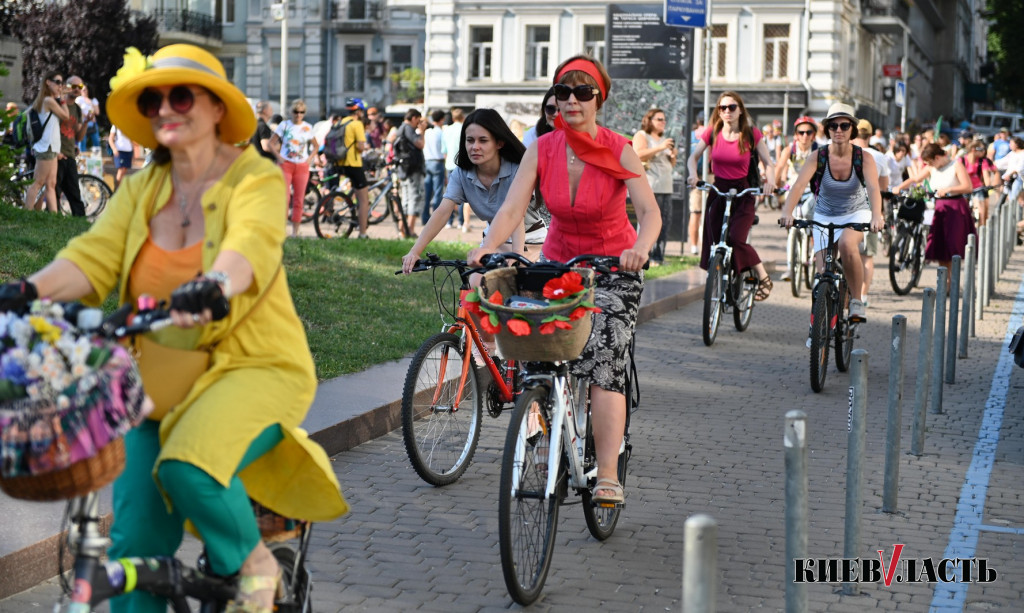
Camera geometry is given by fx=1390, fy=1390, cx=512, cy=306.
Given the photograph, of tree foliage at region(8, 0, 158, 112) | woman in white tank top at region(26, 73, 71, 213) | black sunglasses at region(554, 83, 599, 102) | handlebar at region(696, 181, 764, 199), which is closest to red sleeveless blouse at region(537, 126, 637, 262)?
black sunglasses at region(554, 83, 599, 102)

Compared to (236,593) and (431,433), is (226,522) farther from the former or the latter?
(431,433)

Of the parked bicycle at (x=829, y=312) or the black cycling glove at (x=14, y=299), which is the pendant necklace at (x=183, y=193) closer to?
the black cycling glove at (x=14, y=299)

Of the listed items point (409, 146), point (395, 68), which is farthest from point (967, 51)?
point (409, 146)

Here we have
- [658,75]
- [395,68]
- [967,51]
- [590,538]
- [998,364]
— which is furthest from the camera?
[967,51]

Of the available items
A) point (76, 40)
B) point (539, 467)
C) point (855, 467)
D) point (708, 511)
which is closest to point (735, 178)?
point (708, 511)

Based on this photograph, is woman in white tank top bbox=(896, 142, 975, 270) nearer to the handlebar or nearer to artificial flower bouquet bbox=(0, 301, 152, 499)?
the handlebar

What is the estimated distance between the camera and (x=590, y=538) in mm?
6082

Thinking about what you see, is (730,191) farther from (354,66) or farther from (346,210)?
(354,66)

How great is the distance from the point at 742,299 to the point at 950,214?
204 inches

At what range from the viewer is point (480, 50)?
51844 mm

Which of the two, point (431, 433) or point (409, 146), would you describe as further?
point (409, 146)

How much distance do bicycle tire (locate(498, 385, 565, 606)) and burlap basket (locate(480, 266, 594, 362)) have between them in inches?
6.3

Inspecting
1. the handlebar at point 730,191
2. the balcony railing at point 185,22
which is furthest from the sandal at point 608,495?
the balcony railing at point 185,22

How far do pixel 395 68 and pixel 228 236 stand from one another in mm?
60498
